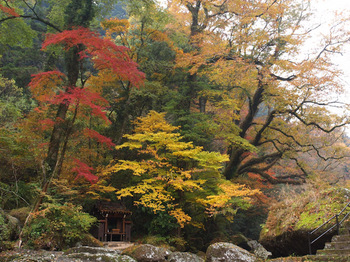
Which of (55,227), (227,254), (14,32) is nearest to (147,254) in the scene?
(227,254)

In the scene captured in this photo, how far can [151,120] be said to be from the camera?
13.4 meters

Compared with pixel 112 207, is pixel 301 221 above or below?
above

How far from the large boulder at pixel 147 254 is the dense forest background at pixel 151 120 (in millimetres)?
1847

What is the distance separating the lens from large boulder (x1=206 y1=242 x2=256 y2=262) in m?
8.28

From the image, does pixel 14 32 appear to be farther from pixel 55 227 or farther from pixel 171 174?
pixel 171 174

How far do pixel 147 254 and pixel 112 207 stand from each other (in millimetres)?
4523

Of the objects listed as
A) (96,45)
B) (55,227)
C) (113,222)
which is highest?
(96,45)

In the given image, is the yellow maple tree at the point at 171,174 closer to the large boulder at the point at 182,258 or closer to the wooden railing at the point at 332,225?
the large boulder at the point at 182,258

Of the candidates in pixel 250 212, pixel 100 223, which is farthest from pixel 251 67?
pixel 250 212

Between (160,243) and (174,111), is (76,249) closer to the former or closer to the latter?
(160,243)

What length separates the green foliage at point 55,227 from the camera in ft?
26.8

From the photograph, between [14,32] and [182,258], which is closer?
[182,258]

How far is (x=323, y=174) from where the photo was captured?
16812 millimetres

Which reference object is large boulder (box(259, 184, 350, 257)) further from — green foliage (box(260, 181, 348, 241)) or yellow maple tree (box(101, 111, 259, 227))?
yellow maple tree (box(101, 111, 259, 227))
